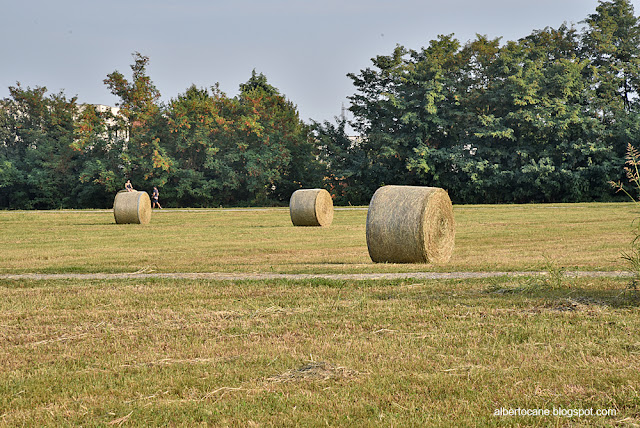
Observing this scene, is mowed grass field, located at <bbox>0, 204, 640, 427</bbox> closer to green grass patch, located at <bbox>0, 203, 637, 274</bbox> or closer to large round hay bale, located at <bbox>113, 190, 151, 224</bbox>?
green grass patch, located at <bbox>0, 203, 637, 274</bbox>

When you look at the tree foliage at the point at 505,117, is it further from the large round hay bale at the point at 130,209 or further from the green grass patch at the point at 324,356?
the green grass patch at the point at 324,356

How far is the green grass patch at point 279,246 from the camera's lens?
14.0m

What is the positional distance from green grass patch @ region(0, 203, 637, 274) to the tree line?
18.0m

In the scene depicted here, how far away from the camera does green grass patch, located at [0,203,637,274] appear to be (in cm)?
1402

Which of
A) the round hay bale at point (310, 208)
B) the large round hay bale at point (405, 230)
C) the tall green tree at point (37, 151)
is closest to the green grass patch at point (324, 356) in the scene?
the large round hay bale at point (405, 230)

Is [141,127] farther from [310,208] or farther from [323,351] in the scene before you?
[323,351]

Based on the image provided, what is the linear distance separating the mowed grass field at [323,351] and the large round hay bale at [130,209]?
1910 centimetres

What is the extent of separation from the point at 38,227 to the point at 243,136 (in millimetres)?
28920

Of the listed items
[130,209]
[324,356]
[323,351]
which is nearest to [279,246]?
[323,351]

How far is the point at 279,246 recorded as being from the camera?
1986 centimetres

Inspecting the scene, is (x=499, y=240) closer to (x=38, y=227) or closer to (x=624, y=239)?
(x=624, y=239)

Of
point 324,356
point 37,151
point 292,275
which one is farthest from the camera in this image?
point 37,151

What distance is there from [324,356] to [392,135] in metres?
47.9

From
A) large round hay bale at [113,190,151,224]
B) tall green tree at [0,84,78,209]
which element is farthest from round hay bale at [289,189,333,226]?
tall green tree at [0,84,78,209]
